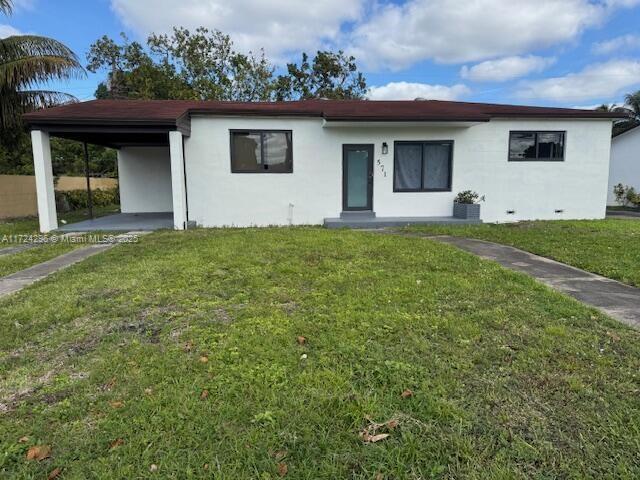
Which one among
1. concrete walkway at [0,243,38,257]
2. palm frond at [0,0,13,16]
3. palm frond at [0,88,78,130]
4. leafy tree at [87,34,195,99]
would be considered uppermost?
leafy tree at [87,34,195,99]

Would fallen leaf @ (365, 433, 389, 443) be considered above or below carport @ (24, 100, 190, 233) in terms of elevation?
below

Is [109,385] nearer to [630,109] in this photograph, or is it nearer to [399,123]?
[399,123]

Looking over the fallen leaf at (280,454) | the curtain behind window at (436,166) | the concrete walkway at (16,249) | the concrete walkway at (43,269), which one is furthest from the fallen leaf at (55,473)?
the curtain behind window at (436,166)

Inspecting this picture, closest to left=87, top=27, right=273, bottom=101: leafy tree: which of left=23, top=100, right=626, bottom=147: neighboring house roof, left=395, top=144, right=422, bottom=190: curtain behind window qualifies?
left=23, top=100, right=626, bottom=147: neighboring house roof

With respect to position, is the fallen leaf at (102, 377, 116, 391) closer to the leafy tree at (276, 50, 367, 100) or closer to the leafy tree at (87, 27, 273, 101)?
the leafy tree at (87, 27, 273, 101)

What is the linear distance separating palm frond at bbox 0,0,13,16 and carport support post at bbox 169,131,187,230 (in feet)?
21.0

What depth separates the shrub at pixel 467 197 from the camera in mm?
11498

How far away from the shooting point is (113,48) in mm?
31312

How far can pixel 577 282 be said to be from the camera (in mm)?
5148

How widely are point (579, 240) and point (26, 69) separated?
1479cm

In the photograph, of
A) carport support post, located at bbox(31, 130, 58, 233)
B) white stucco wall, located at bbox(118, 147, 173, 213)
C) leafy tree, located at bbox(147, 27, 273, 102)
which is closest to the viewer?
carport support post, located at bbox(31, 130, 58, 233)

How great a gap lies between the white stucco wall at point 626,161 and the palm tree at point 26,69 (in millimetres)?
21950

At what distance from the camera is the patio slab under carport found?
10.4 meters

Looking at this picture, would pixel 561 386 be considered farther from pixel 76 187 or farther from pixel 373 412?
pixel 76 187
